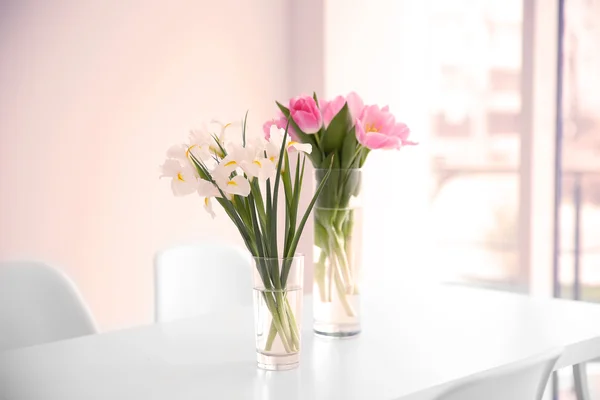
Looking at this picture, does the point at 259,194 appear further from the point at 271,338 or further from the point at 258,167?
the point at 271,338

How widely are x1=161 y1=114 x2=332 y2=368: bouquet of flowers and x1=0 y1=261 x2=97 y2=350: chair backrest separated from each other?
2.28 feet

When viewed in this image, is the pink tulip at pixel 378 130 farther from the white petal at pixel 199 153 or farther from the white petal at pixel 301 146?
the white petal at pixel 199 153

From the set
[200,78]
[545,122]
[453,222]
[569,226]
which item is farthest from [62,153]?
[453,222]

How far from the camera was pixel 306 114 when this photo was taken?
1.61 meters

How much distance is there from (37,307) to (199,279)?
0.54 m

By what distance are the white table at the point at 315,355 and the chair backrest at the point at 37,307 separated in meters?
0.28

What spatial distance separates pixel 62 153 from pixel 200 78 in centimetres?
74

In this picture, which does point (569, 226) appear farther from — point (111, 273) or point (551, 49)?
point (111, 273)

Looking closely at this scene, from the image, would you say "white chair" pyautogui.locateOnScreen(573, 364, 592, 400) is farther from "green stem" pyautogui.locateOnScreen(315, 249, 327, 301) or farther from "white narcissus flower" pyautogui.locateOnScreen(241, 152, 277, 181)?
"white narcissus flower" pyautogui.locateOnScreen(241, 152, 277, 181)

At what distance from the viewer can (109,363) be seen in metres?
1.55

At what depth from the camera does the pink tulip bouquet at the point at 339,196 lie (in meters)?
1.66

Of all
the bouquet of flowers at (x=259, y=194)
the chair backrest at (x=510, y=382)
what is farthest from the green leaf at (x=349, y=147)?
the chair backrest at (x=510, y=382)

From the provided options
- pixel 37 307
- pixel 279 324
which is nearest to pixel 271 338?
pixel 279 324

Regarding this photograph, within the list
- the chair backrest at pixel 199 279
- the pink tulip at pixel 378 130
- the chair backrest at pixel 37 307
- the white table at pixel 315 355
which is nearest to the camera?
the white table at pixel 315 355
